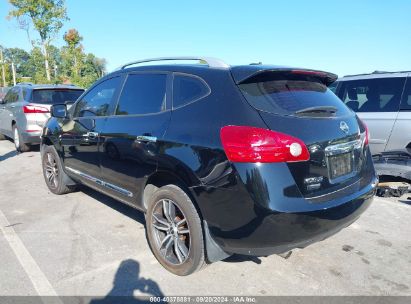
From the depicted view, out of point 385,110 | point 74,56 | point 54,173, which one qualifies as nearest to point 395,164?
point 385,110

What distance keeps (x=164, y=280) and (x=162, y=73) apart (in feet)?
6.19

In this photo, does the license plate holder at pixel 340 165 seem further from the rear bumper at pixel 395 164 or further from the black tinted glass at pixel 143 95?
the rear bumper at pixel 395 164

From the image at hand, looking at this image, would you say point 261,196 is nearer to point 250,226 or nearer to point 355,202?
point 250,226

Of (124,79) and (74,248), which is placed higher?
(124,79)

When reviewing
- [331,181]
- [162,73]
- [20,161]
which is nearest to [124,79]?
[162,73]

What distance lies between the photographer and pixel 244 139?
249 centimetres

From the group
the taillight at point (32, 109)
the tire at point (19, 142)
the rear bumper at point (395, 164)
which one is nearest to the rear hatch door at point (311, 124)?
the rear bumper at point (395, 164)

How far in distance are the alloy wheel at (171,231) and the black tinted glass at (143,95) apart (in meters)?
0.90

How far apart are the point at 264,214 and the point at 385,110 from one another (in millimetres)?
4585

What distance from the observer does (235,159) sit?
2.50 metres

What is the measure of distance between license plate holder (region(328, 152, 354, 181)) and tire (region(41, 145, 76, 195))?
3.90 metres

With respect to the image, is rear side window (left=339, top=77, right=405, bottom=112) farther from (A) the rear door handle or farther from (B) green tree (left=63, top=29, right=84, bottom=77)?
(B) green tree (left=63, top=29, right=84, bottom=77)

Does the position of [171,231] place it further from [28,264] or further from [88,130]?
[88,130]

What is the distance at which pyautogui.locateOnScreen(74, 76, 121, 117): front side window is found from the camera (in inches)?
159
